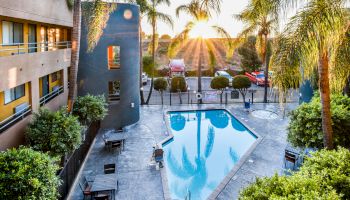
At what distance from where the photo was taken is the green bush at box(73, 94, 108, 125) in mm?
15340

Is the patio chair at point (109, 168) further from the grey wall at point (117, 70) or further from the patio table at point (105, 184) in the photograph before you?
the grey wall at point (117, 70)

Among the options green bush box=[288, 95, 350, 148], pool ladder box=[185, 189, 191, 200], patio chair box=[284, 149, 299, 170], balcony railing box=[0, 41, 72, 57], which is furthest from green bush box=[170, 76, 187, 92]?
green bush box=[288, 95, 350, 148]

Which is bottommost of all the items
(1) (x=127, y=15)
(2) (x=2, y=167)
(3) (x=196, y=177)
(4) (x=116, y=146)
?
(3) (x=196, y=177)

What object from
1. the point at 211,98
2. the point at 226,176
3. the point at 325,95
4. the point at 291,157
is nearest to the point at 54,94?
the point at 226,176

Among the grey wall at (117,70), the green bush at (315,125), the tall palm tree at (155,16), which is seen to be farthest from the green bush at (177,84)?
the green bush at (315,125)

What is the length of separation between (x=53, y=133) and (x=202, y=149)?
30.4 ft

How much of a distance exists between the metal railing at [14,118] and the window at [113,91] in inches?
300

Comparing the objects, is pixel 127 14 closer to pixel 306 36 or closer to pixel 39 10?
pixel 39 10

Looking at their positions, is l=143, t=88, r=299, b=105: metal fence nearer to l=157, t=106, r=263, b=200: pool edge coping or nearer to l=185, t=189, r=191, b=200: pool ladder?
l=157, t=106, r=263, b=200: pool edge coping

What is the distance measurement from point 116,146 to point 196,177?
473 centimetres

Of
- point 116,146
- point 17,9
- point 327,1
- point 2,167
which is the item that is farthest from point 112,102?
point 327,1

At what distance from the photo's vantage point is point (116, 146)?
15.9 metres

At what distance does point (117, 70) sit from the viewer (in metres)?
19.3

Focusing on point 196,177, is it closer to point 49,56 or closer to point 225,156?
point 225,156
